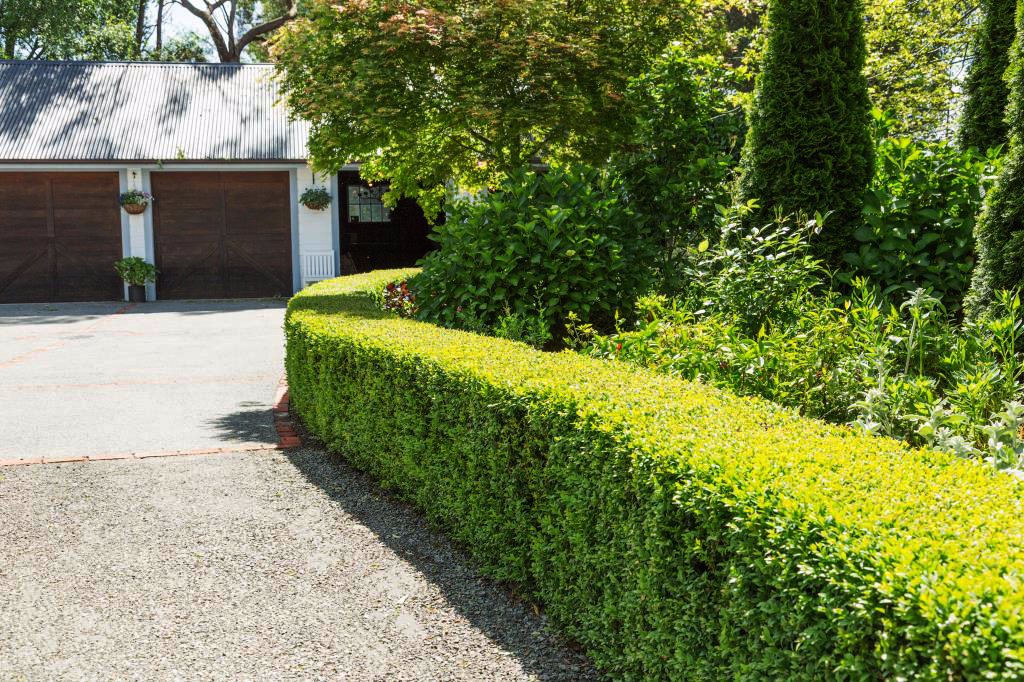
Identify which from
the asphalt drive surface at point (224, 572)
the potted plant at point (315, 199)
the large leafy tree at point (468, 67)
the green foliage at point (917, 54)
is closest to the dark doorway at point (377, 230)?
the potted plant at point (315, 199)

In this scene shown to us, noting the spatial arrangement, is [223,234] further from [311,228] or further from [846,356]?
[846,356]

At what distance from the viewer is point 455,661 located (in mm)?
3176

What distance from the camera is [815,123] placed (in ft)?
20.6

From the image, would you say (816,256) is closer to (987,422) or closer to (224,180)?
(987,422)

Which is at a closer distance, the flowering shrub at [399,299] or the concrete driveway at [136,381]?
the concrete driveway at [136,381]

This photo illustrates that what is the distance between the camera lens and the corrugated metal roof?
19.3 metres

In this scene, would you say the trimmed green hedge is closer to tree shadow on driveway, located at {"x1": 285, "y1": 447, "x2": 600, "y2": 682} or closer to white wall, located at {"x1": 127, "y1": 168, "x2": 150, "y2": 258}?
tree shadow on driveway, located at {"x1": 285, "y1": 447, "x2": 600, "y2": 682}

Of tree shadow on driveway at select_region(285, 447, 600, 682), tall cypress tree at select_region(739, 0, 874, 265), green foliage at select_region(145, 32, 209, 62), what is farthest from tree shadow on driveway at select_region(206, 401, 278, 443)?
green foliage at select_region(145, 32, 209, 62)

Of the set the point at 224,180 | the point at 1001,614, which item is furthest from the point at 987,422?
the point at 224,180

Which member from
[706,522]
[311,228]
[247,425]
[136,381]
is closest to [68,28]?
[311,228]

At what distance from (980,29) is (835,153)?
5.79 meters

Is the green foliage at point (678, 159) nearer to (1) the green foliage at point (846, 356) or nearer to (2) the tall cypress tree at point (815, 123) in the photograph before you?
(2) the tall cypress tree at point (815, 123)

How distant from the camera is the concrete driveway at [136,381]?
21.8 feet

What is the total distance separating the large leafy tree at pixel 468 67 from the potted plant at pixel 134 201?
12376mm
